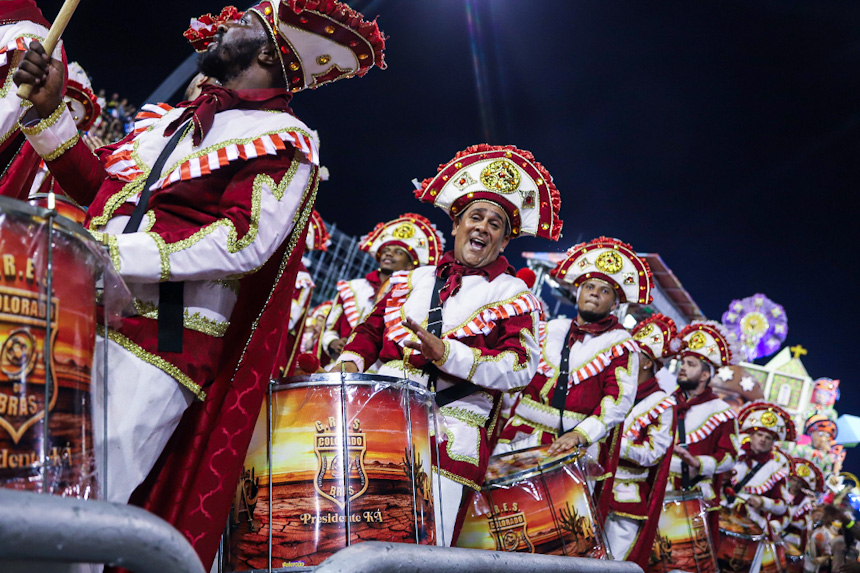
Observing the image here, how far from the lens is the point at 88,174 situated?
2996 mm

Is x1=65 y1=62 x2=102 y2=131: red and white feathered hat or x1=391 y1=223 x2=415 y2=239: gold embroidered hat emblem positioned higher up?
x1=391 y1=223 x2=415 y2=239: gold embroidered hat emblem

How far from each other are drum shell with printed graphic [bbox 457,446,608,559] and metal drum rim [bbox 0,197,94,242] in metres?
2.47

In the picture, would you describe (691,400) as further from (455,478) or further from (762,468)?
(455,478)

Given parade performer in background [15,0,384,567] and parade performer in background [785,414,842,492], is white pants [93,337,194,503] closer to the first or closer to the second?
parade performer in background [15,0,384,567]

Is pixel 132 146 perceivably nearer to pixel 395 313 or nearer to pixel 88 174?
pixel 88 174

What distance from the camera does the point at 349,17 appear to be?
9.45 feet

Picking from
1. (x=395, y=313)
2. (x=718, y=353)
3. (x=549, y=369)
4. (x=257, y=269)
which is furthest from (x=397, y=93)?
(x=257, y=269)

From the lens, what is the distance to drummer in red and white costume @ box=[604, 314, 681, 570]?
6281 millimetres

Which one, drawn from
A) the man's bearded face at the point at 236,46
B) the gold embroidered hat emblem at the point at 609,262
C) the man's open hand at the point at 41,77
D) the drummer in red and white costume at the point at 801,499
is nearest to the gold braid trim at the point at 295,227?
the man's bearded face at the point at 236,46

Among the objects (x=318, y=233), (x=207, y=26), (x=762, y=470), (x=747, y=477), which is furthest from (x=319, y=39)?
(x=762, y=470)

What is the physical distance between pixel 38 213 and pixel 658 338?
670 centimetres

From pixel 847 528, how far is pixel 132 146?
1475 centimetres

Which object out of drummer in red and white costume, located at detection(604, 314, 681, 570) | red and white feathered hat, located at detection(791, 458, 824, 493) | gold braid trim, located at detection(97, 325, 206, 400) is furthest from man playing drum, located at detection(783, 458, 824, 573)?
gold braid trim, located at detection(97, 325, 206, 400)

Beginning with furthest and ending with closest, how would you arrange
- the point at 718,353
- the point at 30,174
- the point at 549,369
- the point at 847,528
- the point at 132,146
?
the point at 847,528 → the point at 718,353 → the point at 549,369 → the point at 30,174 → the point at 132,146
